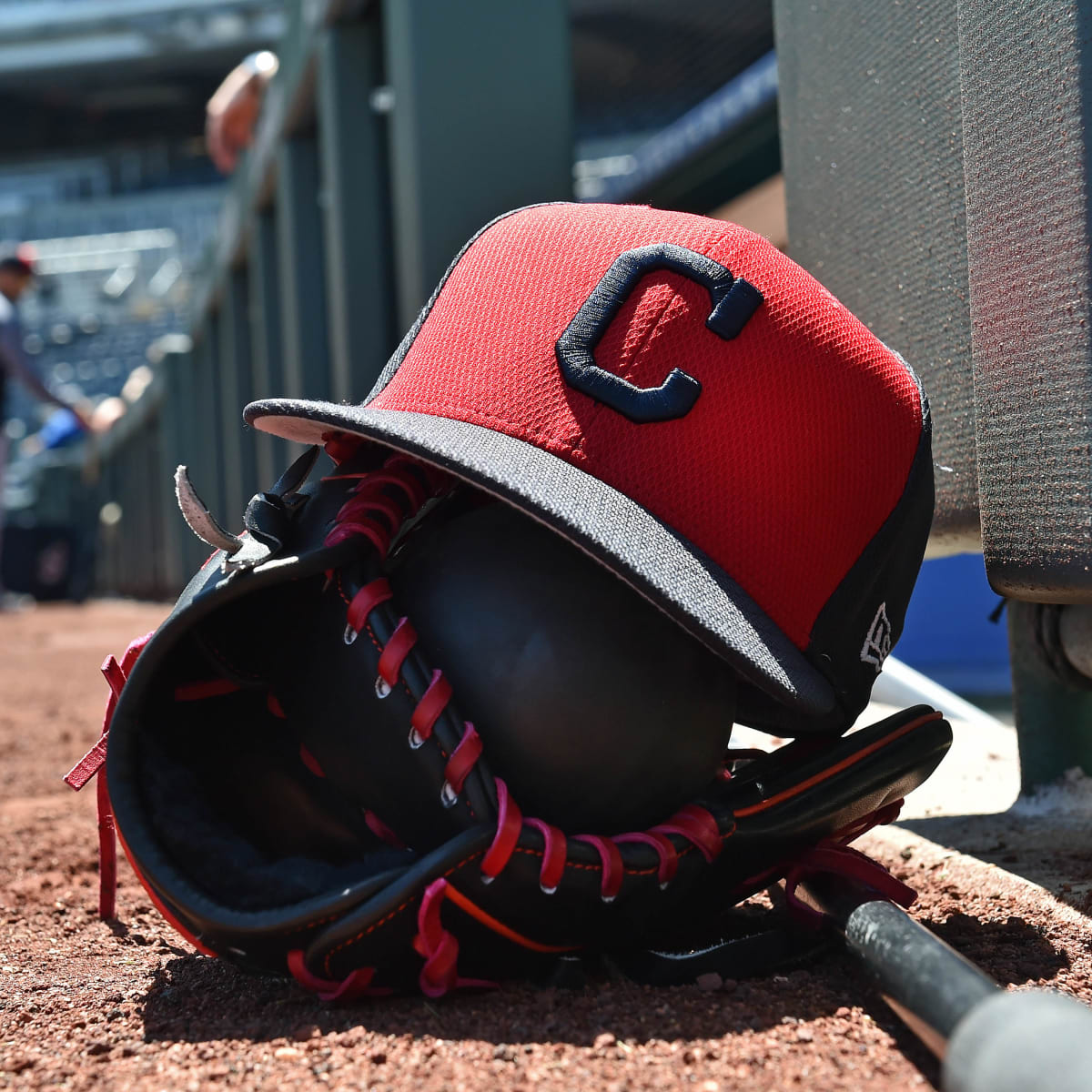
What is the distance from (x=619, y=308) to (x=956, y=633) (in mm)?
2347

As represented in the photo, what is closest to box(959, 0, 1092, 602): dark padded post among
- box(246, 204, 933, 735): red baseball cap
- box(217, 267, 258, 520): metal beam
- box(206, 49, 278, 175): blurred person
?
box(246, 204, 933, 735): red baseball cap

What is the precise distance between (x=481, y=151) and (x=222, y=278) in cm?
380

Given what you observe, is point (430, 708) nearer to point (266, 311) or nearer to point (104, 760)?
point (104, 760)

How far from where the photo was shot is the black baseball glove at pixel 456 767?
833 millimetres

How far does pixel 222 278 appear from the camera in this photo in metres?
5.70

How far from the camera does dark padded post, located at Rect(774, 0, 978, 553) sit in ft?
3.96

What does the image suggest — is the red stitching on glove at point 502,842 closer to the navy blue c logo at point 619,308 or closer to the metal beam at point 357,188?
the navy blue c logo at point 619,308

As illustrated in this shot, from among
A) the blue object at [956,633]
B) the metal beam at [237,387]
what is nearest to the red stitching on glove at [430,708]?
the blue object at [956,633]

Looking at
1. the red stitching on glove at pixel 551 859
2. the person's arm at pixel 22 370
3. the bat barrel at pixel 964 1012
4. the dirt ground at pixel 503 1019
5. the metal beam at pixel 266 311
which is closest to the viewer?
the bat barrel at pixel 964 1012

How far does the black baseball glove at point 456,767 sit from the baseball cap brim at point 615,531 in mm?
57

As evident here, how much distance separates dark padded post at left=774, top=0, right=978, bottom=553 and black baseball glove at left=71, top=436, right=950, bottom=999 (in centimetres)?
28

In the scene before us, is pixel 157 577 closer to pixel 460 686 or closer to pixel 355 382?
pixel 355 382

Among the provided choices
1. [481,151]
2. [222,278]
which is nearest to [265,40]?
[222,278]

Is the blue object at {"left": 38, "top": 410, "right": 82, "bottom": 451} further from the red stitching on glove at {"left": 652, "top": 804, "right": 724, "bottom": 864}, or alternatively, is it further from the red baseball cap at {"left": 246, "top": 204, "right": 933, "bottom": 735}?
the red stitching on glove at {"left": 652, "top": 804, "right": 724, "bottom": 864}
